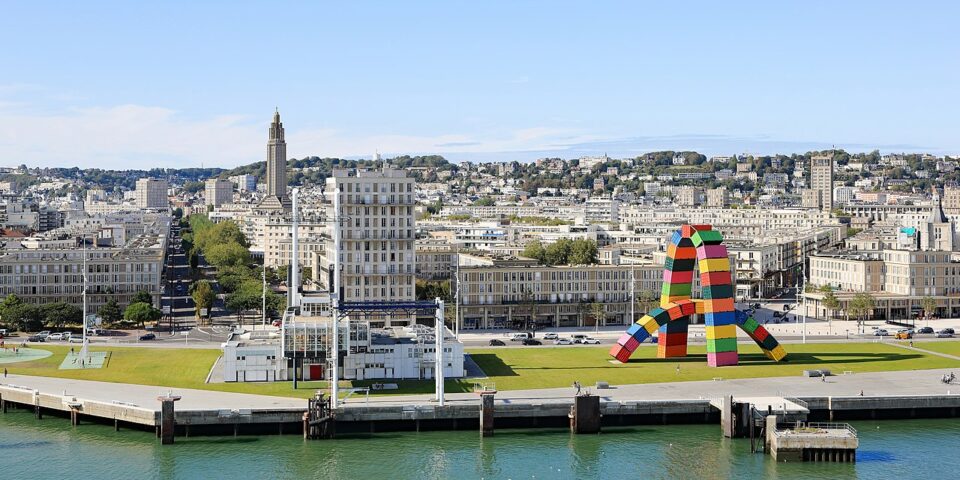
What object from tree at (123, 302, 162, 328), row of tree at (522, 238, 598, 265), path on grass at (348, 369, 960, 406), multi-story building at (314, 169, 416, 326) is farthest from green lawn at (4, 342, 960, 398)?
row of tree at (522, 238, 598, 265)

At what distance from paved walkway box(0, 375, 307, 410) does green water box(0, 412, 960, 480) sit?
2.36 meters

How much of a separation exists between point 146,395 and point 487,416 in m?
17.5

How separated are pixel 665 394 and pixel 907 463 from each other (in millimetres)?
14055

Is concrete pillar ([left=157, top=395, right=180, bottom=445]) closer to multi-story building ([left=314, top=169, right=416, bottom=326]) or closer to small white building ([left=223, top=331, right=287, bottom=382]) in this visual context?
small white building ([left=223, top=331, right=287, bottom=382])

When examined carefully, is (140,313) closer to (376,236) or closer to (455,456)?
(376,236)

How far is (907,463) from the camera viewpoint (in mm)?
58281

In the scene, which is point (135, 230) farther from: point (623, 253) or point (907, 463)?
point (907, 463)

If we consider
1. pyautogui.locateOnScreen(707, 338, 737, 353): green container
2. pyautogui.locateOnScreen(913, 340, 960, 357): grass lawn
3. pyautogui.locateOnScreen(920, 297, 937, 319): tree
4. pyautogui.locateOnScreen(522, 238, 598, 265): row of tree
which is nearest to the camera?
pyautogui.locateOnScreen(707, 338, 737, 353): green container

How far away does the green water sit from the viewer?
185 feet

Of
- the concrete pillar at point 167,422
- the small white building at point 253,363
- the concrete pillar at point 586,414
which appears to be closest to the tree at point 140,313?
the small white building at point 253,363

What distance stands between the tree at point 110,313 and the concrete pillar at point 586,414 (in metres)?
48.0

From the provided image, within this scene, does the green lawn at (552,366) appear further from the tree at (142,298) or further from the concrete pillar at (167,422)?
the tree at (142,298)

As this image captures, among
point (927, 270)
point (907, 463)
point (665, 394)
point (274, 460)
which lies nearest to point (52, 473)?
point (274, 460)

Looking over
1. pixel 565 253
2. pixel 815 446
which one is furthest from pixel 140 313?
pixel 815 446
